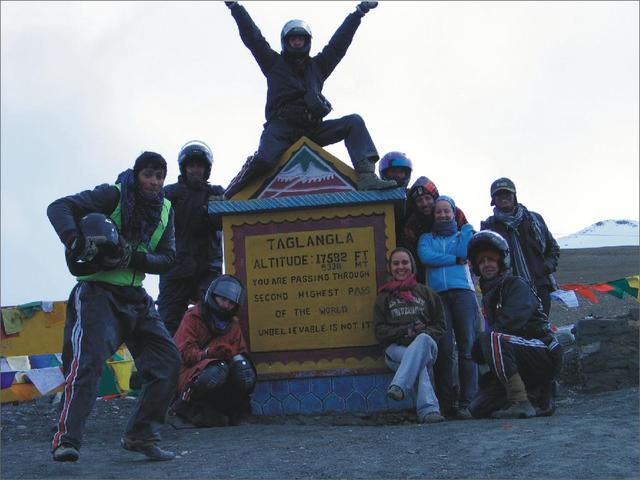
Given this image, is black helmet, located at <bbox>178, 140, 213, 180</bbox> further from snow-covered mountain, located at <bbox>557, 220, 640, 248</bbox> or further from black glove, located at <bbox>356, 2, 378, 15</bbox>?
snow-covered mountain, located at <bbox>557, 220, 640, 248</bbox>

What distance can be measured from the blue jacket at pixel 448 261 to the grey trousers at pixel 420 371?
0.74 meters

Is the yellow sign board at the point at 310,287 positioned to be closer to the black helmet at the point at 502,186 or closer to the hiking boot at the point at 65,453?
the black helmet at the point at 502,186

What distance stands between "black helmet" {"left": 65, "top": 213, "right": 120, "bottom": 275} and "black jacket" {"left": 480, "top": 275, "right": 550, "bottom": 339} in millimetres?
3079

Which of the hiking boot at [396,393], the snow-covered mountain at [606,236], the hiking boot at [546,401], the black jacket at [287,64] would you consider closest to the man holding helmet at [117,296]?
the hiking boot at [396,393]

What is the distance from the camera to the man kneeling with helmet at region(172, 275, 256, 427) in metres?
6.90

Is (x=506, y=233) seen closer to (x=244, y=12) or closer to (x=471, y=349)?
(x=471, y=349)

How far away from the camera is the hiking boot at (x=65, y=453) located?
4797 millimetres

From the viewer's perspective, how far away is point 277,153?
7797mm

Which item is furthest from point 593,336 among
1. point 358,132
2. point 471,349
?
point 358,132

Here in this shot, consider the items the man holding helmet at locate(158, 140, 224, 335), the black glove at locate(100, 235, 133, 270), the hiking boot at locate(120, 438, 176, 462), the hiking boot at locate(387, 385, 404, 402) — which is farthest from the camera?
the man holding helmet at locate(158, 140, 224, 335)

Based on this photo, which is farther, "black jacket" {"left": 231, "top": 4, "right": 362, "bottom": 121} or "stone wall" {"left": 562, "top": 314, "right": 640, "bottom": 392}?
"stone wall" {"left": 562, "top": 314, "right": 640, "bottom": 392}

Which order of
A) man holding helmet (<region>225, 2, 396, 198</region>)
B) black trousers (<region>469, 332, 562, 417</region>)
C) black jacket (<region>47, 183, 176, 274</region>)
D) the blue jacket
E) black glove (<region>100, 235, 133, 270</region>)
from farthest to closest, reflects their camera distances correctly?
man holding helmet (<region>225, 2, 396, 198</region>) → the blue jacket → black trousers (<region>469, 332, 562, 417</region>) → black glove (<region>100, 235, 133, 270</region>) → black jacket (<region>47, 183, 176, 274</region>)

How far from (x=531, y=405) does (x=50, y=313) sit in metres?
7.05

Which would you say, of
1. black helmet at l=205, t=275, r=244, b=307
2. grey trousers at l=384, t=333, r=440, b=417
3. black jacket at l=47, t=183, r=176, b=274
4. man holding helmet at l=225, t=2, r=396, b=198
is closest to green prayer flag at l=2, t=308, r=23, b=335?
man holding helmet at l=225, t=2, r=396, b=198
